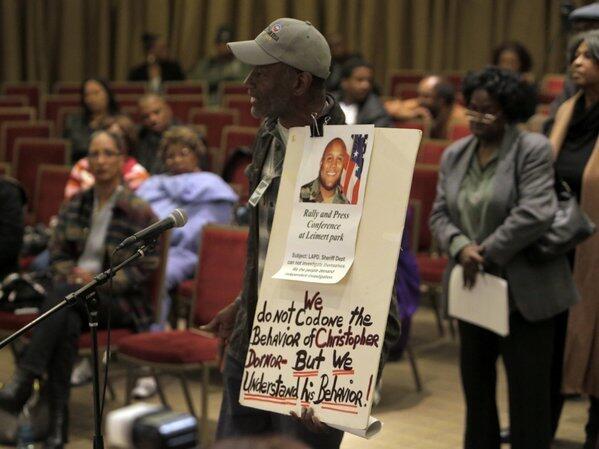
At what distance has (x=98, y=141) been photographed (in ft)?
16.3

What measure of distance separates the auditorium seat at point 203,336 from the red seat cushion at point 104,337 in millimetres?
83

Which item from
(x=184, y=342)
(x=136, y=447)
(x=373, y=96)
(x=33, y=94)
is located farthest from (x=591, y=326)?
(x=33, y=94)

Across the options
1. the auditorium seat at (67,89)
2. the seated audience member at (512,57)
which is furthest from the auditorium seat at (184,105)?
the seated audience member at (512,57)

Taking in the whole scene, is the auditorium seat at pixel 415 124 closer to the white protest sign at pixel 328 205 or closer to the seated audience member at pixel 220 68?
the seated audience member at pixel 220 68

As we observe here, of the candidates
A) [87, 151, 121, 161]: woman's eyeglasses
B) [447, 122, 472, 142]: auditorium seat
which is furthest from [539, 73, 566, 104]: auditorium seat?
[87, 151, 121, 161]: woman's eyeglasses

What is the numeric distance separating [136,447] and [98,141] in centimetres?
404

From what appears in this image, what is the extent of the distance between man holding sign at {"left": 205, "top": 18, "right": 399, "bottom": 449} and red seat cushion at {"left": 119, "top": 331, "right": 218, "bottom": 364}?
1.83 m

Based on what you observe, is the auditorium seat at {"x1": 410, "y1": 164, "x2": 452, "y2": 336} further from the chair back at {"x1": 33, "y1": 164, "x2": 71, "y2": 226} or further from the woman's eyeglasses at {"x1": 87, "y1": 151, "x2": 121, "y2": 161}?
the chair back at {"x1": 33, "y1": 164, "x2": 71, "y2": 226}

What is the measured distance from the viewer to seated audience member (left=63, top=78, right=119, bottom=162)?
320 inches

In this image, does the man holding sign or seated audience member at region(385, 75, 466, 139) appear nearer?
the man holding sign

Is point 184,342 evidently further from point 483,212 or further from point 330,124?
point 330,124

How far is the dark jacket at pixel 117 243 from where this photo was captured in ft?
15.0

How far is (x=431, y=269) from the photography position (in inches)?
224

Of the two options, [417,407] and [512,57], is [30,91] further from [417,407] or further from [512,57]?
[417,407]
